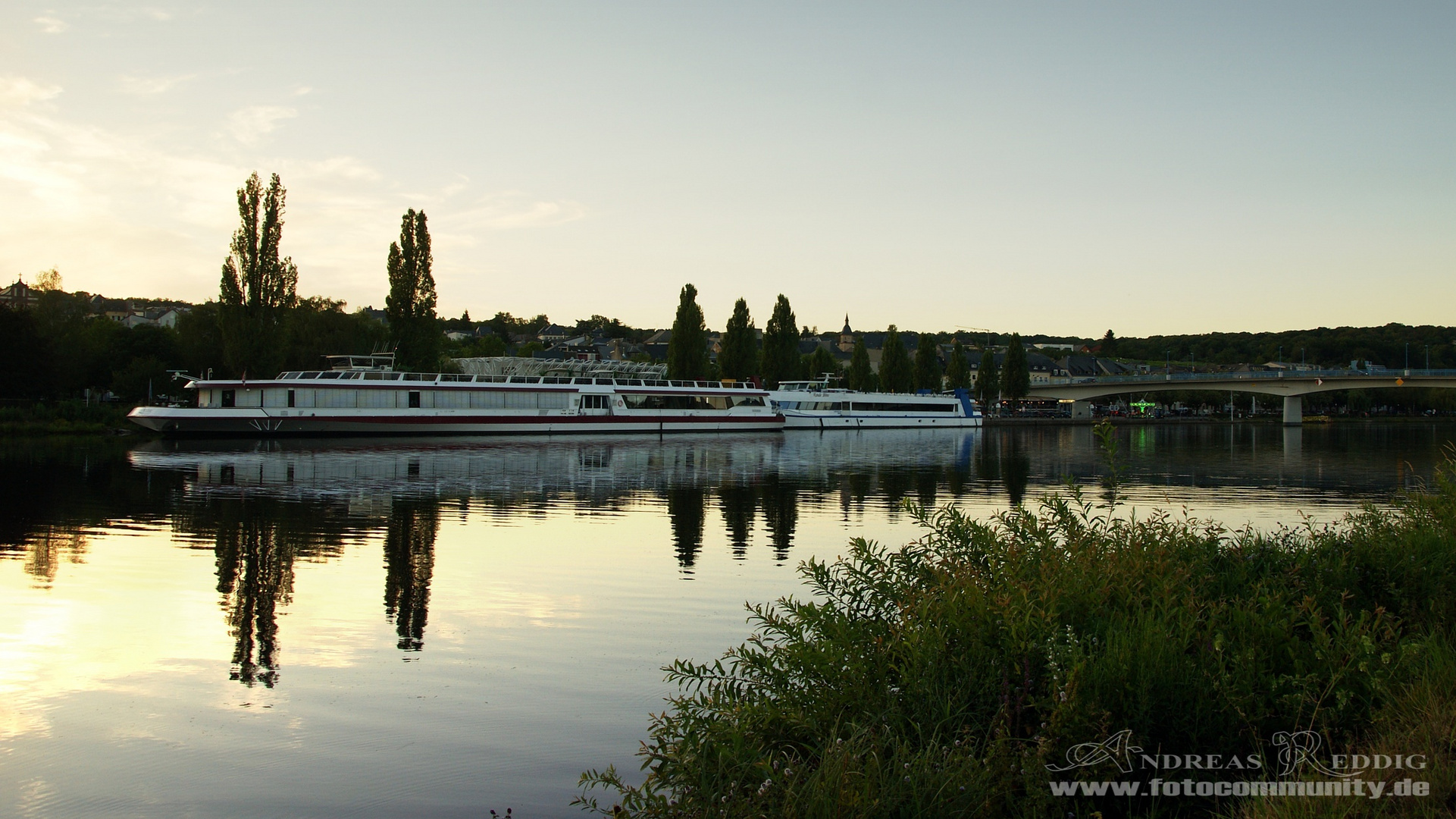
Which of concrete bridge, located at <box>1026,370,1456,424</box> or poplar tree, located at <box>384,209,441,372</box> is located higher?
poplar tree, located at <box>384,209,441,372</box>

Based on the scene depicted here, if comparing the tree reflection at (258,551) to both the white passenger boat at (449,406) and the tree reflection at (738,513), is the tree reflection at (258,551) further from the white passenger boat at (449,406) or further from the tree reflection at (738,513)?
the white passenger boat at (449,406)

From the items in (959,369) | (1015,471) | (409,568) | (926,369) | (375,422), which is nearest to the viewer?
(409,568)

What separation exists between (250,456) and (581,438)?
24.6m

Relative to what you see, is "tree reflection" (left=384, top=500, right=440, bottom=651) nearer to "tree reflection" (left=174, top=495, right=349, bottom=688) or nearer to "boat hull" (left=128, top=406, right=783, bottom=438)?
"tree reflection" (left=174, top=495, right=349, bottom=688)

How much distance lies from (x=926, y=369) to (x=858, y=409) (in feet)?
118

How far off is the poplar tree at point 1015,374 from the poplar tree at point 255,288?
84.8m

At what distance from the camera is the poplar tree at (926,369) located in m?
117

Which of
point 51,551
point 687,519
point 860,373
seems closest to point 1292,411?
point 860,373

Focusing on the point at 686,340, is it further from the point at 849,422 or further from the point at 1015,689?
the point at 1015,689

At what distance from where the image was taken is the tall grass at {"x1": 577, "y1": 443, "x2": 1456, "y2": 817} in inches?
224

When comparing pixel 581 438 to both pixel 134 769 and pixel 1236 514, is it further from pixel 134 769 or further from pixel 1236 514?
pixel 134 769

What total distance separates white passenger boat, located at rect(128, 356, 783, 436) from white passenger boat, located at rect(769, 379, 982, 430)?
5.40 meters

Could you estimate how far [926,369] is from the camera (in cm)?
11706

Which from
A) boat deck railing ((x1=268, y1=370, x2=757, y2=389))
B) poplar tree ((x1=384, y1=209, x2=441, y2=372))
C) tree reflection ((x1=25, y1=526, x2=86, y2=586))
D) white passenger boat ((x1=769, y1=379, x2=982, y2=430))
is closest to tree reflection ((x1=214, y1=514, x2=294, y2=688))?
tree reflection ((x1=25, y1=526, x2=86, y2=586))
